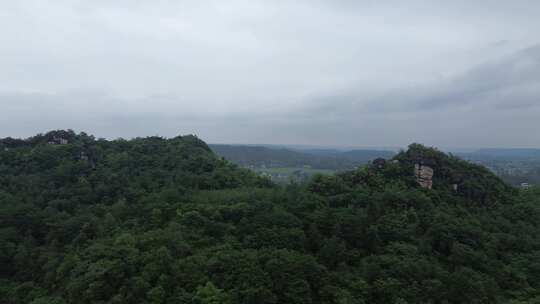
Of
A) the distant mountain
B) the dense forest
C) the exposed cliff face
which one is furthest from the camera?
the distant mountain

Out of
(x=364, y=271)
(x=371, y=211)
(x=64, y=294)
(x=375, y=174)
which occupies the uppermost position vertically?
A: (x=375, y=174)

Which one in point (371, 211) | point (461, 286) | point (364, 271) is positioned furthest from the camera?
point (371, 211)

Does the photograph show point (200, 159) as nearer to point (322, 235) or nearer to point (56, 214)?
point (56, 214)

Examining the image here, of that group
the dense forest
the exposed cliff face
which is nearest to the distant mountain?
the dense forest

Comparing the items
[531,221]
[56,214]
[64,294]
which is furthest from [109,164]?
[531,221]

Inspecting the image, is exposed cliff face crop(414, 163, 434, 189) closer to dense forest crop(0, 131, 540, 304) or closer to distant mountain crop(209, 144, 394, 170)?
dense forest crop(0, 131, 540, 304)

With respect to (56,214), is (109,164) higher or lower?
higher
